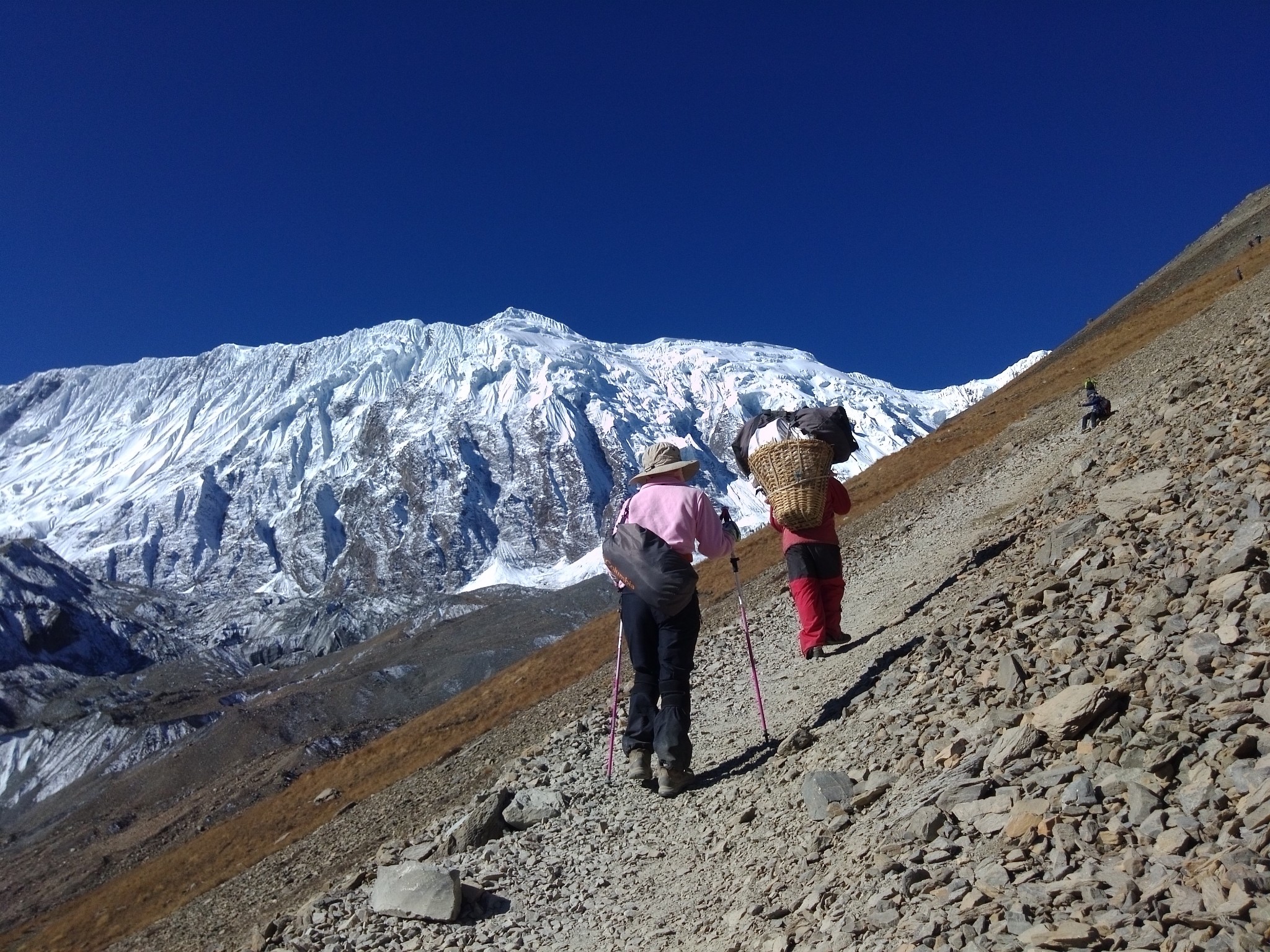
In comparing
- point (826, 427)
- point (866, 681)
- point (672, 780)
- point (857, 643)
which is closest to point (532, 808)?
point (672, 780)

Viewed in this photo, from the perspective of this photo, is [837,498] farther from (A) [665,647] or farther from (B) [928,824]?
(B) [928,824]

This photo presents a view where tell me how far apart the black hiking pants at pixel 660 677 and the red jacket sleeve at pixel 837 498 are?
1.86 m

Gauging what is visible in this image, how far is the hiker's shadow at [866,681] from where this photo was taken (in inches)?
225

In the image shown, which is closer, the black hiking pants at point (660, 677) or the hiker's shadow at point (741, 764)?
the black hiking pants at point (660, 677)

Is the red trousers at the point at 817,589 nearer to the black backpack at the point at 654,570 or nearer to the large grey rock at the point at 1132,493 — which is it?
the black backpack at the point at 654,570

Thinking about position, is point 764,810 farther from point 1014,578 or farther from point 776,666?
point 776,666

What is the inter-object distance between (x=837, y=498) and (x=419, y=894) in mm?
4304

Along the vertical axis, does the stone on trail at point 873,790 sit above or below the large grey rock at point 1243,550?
below

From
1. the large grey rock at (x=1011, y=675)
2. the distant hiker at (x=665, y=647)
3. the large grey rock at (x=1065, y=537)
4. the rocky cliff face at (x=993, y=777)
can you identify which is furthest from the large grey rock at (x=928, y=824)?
the large grey rock at (x=1065, y=537)

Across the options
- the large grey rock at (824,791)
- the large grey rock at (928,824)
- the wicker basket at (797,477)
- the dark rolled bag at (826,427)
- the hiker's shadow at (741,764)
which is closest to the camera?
the large grey rock at (928,824)

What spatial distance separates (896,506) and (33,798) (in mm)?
93421

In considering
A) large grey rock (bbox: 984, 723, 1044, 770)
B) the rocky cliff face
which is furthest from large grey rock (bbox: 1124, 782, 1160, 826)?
large grey rock (bbox: 984, 723, 1044, 770)

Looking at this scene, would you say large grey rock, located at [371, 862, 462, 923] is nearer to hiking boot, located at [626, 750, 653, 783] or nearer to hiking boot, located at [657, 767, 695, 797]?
hiking boot, located at [626, 750, 653, 783]

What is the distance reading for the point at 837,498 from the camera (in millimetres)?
7258
